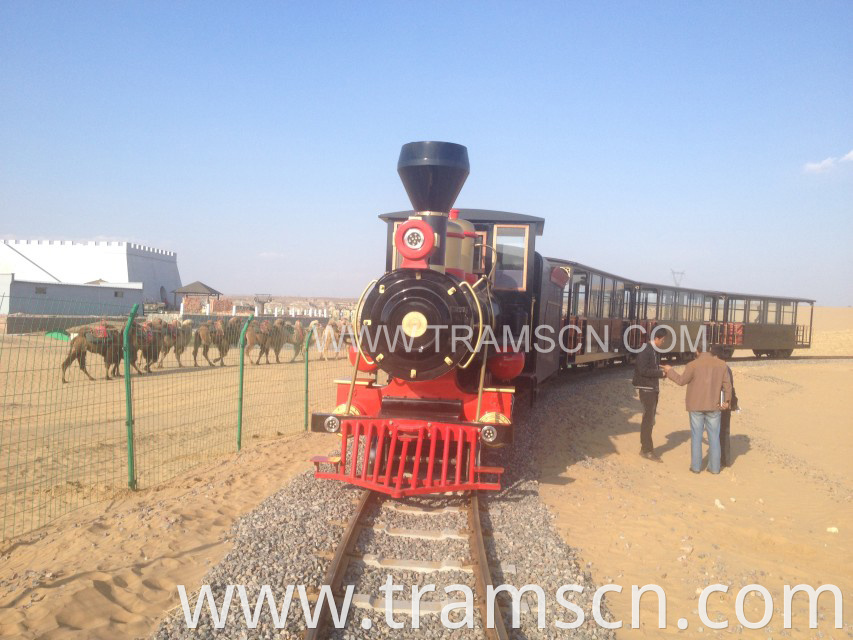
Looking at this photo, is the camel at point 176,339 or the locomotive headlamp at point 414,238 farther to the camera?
the camel at point 176,339

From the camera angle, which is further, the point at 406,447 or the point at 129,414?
the point at 129,414

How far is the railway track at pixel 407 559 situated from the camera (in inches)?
142

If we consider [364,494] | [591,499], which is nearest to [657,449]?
[591,499]

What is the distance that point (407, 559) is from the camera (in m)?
4.31

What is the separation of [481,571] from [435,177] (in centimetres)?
354

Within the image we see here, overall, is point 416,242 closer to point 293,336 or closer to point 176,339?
point 176,339

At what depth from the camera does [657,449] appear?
902 cm

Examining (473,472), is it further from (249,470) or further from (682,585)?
(249,470)

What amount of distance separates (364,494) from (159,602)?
80.7 inches

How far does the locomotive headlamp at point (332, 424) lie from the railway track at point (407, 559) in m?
0.62

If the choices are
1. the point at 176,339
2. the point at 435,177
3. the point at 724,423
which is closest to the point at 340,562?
the point at 435,177

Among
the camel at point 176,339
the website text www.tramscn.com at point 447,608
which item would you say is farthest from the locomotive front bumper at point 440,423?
the camel at point 176,339

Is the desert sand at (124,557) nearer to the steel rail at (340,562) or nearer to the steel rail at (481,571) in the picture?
the steel rail at (340,562)

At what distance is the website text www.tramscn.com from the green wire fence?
7.93ft
